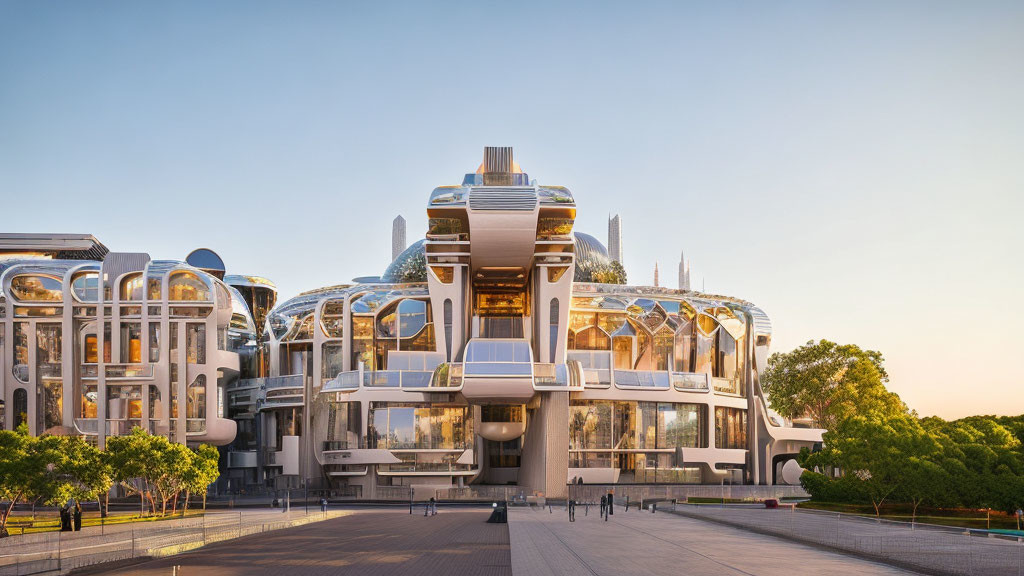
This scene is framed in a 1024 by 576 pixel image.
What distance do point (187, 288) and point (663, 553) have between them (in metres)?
57.6

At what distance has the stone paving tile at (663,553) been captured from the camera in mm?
25641

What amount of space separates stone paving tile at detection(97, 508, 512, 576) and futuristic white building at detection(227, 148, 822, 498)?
27.8 metres

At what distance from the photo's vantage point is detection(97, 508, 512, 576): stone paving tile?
85.5 feet

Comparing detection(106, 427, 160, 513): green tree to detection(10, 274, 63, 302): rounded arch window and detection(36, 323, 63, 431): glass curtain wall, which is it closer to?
detection(36, 323, 63, 431): glass curtain wall

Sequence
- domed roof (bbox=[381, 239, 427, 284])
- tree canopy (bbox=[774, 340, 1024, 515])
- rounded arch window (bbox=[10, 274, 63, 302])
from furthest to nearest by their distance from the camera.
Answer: domed roof (bbox=[381, 239, 427, 284]) < rounded arch window (bbox=[10, 274, 63, 302]) < tree canopy (bbox=[774, 340, 1024, 515])

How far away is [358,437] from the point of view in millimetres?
76000

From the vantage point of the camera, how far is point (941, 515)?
44.3 metres

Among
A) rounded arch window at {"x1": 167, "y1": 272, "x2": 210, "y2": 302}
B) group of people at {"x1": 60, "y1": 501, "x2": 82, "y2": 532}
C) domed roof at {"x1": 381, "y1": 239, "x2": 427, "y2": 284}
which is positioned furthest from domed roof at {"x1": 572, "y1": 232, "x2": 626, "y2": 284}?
group of people at {"x1": 60, "y1": 501, "x2": 82, "y2": 532}

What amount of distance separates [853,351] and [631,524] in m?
A: 53.2

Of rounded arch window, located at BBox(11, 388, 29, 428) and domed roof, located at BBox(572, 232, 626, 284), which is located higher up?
domed roof, located at BBox(572, 232, 626, 284)

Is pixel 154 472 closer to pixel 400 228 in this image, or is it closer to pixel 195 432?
pixel 195 432

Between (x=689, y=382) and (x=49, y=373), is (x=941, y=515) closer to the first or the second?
(x=689, y=382)

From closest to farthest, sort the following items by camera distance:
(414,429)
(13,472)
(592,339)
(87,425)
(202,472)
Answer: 1. (13,472)
2. (202,472)
3. (87,425)
4. (414,429)
5. (592,339)

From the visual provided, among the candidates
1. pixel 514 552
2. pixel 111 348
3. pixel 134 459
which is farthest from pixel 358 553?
pixel 111 348
